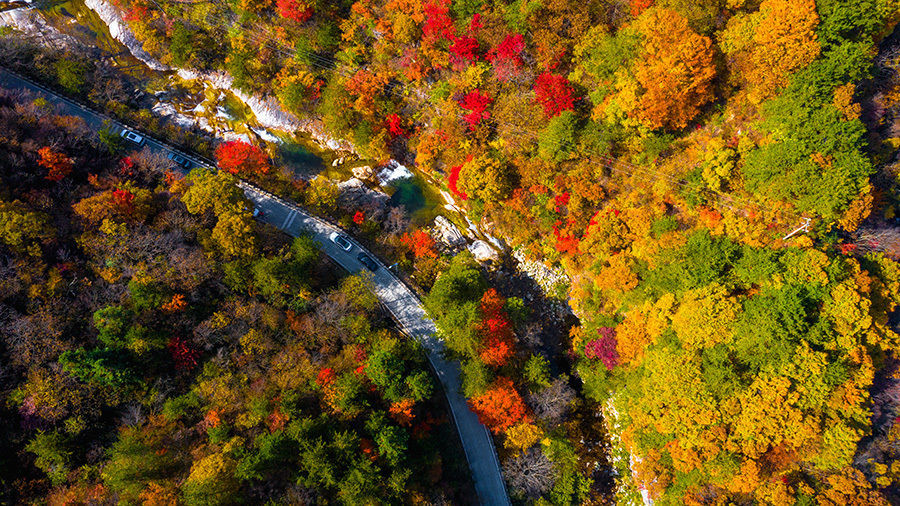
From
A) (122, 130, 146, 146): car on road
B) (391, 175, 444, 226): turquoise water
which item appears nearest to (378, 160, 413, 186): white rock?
(391, 175, 444, 226): turquoise water

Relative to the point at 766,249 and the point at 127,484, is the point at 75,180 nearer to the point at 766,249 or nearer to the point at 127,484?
the point at 127,484

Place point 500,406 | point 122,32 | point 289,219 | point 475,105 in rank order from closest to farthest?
point 500,406, point 475,105, point 289,219, point 122,32

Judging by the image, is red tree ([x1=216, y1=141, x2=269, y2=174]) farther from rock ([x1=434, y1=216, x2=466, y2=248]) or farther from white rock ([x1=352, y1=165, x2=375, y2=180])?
rock ([x1=434, y1=216, x2=466, y2=248])

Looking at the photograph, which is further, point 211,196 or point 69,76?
point 69,76

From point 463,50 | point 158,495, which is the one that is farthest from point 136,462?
point 463,50

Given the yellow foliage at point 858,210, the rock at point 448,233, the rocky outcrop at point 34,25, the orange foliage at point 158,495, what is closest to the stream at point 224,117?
the rocky outcrop at point 34,25

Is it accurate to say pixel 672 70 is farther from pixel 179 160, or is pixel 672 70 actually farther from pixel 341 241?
pixel 179 160
